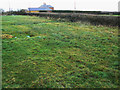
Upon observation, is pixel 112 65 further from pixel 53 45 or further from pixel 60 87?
pixel 53 45

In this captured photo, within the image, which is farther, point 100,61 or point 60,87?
point 100,61

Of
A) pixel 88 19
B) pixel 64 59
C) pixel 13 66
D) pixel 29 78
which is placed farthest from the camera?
pixel 88 19

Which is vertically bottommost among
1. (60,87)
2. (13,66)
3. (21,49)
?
(60,87)

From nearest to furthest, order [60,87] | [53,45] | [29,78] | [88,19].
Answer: [60,87]
[29,78]
[53,45]
[88,19]

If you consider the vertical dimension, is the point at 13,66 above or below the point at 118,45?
below

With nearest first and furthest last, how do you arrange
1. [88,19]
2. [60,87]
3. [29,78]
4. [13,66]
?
[60,87], [29,78], [13,66], [88,19]

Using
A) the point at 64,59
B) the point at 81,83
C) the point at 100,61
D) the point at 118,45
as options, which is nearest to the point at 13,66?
the point at 64,59

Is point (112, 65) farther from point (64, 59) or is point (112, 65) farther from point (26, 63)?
point (26, 63)

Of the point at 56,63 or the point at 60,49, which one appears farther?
the point at 60,49

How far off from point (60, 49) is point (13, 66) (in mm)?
1660

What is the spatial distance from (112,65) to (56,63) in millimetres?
1400

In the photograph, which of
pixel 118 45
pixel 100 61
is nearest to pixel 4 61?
pixel 100 61

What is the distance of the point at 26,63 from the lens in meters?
3.28

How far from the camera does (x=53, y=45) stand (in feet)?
15.3
